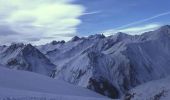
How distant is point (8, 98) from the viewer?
2662cm

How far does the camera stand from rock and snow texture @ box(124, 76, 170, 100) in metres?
72.5

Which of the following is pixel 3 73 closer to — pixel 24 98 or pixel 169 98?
pixel 24 98

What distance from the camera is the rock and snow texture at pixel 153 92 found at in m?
72.5

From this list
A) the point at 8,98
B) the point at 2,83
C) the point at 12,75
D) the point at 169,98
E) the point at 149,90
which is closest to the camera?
the point at 8,98

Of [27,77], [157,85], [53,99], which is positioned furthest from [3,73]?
[157,85]

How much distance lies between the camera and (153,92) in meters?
75.6

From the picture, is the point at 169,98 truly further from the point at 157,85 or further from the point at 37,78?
the point at 37,78

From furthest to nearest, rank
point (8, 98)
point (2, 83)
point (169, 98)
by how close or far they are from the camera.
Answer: point (169, 98), point (2, 83), point (8, 98)

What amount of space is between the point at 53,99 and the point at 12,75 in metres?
23.0

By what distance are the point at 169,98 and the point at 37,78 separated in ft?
82.4

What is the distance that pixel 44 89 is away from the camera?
4797 centimetres

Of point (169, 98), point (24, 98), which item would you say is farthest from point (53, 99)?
point (169, 98)

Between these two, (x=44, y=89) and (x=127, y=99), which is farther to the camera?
(x=127, y=99)

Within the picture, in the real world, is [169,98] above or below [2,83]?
below
